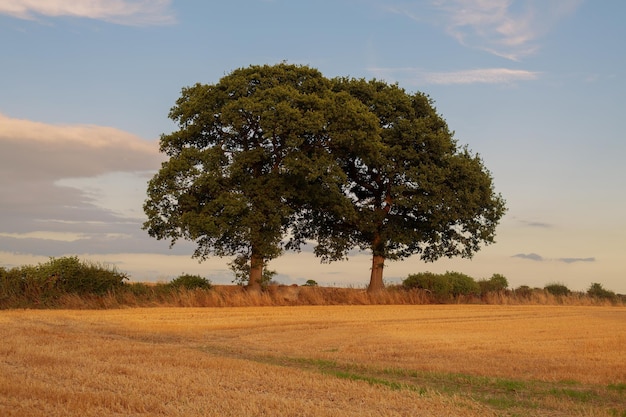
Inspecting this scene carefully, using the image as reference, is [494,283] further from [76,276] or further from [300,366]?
[300,366]

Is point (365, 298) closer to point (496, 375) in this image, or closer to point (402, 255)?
point (402, 255)

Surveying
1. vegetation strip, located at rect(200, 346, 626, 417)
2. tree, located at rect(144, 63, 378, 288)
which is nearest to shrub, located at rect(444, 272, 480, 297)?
tree, located at rect(144, 63, 378, 288)

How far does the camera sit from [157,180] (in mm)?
37844

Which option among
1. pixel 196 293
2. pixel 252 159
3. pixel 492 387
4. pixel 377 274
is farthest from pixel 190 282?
pixel 492 387

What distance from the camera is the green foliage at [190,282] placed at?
37375 mm

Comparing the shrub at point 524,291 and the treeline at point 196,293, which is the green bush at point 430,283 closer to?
the treeline at point 196,293

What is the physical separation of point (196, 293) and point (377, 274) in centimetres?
1340

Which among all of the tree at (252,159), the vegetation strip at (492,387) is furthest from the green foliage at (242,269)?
the vegetation strip at (492,387)

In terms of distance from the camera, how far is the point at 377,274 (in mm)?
44844

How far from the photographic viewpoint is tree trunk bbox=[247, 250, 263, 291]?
128ft

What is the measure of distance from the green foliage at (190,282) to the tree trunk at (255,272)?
2.30m

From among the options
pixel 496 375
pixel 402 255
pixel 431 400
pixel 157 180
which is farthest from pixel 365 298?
pixel 431 400

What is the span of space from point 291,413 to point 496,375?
6473mm

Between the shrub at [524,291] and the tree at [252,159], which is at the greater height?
the tree at [252,159]
